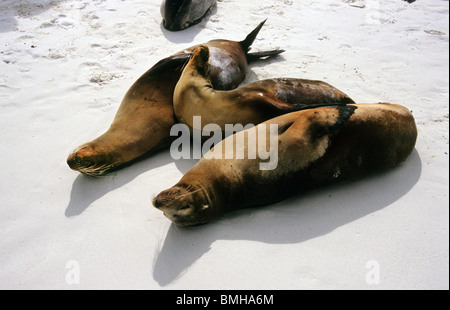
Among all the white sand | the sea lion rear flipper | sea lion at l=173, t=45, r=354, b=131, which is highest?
sea lion at l=173, t=45, r=354, b=131

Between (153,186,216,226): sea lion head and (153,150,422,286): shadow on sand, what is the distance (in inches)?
4.1

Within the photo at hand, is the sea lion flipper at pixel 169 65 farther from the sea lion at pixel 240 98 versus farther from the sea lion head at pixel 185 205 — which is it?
the sea lion head at pixel 185 205

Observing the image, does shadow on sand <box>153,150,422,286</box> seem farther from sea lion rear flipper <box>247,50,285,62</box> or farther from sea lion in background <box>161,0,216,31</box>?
sea lion in background <box>161,0,216,31</box>

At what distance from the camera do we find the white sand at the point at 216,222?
2186 mm

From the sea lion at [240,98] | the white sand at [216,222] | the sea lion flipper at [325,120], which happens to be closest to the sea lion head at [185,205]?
the white sand at [216,222]

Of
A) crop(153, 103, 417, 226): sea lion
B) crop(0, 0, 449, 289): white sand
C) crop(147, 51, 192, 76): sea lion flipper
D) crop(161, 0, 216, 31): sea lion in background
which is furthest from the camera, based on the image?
crop(161, 0, 216, 31): sea lion in background

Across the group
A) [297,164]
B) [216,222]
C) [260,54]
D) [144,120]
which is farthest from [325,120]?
[260,54]

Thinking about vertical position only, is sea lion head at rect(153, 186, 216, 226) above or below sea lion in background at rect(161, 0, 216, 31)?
below

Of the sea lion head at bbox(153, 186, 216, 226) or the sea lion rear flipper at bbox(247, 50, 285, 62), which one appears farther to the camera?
the sea lion rear flipper at bbox(247, 50, 285, 62)

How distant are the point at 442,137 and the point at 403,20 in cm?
269

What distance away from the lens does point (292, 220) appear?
2443mm

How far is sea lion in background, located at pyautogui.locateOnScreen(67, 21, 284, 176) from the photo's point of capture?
112 inches

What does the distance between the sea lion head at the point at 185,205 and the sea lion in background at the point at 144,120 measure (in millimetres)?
824

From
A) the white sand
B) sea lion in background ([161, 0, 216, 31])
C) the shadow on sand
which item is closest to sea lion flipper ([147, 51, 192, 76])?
the white sand
